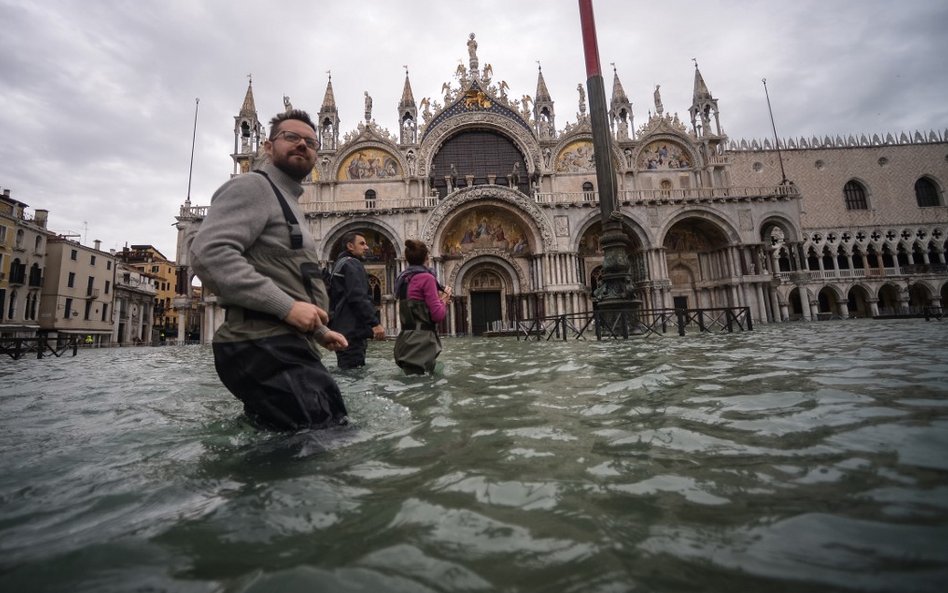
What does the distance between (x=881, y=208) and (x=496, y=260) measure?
31886mm

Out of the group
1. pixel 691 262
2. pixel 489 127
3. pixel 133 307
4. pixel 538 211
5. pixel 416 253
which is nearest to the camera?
pixel 416 253

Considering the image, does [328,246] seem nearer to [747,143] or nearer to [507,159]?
[507,159]

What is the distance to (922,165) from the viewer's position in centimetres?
3228

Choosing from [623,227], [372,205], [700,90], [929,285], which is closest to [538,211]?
[623,227]

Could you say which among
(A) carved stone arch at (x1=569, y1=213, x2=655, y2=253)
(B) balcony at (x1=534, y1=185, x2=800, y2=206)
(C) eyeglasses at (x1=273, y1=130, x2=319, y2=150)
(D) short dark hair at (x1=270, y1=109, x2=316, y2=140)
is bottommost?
(C) eyeglasses at (x1=273, y1=130, x2=319, y2=150)

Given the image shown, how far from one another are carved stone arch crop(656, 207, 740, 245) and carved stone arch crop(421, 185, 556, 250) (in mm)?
6085

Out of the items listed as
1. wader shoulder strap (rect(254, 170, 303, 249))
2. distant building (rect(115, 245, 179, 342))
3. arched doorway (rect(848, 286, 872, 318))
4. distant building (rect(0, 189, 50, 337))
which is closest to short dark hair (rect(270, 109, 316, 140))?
wader shoulder strap (rect(254, 170, 303, 249))

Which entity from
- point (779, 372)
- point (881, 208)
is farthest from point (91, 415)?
point (881, 208)

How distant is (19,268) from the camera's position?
27422 mm

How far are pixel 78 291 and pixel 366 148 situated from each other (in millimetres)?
26715

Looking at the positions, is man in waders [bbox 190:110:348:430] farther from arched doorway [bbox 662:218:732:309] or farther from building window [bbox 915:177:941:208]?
building window [bbox 915:177:941:208]

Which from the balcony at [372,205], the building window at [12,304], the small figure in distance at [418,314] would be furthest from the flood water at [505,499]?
the building window at [12,304]

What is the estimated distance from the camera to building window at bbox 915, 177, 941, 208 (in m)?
32.2

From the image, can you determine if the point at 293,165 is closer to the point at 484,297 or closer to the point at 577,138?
the point at 484,297
